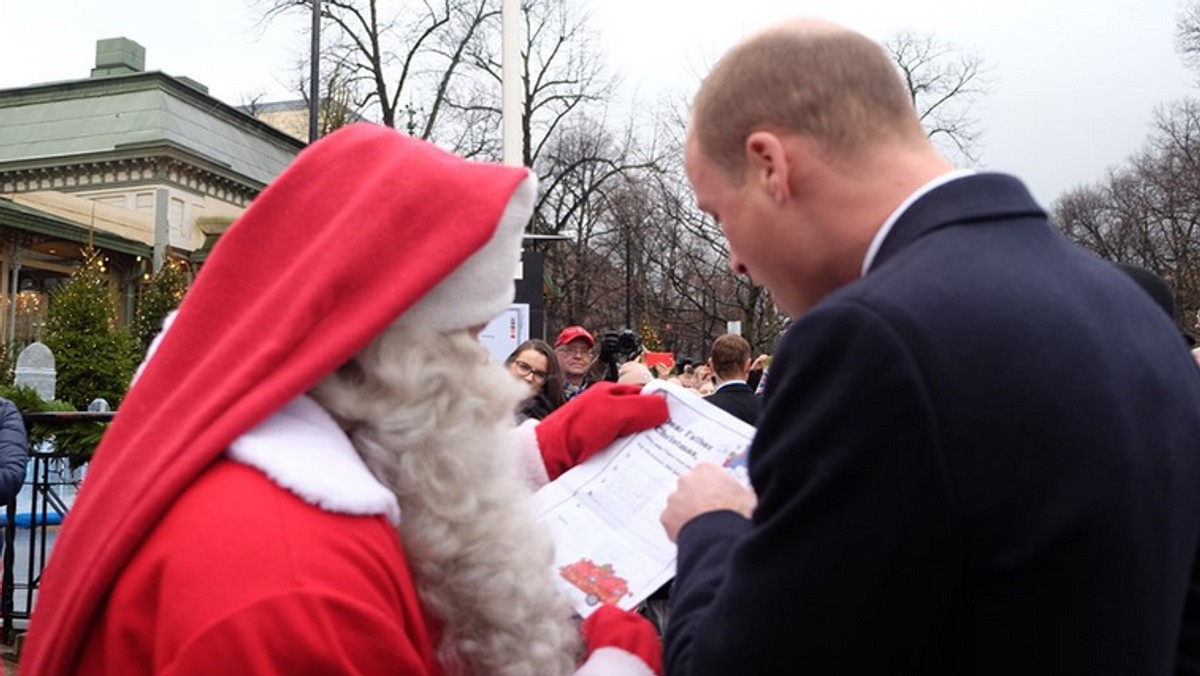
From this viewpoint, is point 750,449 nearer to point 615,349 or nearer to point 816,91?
point 816,91

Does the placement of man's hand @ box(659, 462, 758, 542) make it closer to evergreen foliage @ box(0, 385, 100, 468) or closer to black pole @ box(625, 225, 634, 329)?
evergreen foliage @ box(0, 385, 100, 468)

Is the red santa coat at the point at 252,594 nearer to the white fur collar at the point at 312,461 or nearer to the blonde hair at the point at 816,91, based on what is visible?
the white fur collar at the point at 312,461

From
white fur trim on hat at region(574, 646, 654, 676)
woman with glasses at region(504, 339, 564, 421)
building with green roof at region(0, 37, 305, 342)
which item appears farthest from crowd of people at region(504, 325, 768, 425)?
building with green roof at region(0, 37, 305, 342)

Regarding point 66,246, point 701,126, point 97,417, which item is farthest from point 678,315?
point 701,126

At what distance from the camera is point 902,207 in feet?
4.71

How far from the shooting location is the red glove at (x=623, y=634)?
1.74 metres

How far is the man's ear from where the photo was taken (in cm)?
149

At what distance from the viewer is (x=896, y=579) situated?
3.93 feet

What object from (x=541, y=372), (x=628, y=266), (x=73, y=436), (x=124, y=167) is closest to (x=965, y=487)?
(x=541, y=372)

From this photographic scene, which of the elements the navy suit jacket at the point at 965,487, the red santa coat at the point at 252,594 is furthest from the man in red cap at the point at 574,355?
the navy suit jacket at the point at 965,487

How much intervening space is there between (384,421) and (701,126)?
0.68 m

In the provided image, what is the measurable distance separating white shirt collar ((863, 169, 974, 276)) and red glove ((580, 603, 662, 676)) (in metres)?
0.77

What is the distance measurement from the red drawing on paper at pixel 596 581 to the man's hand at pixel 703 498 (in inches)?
9.5

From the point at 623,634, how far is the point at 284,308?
81cm
